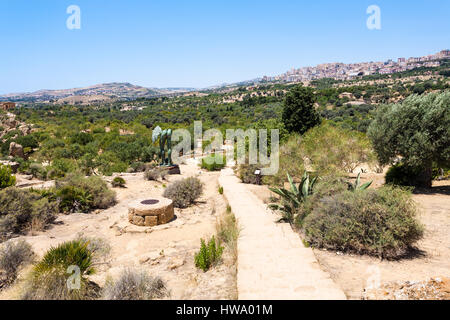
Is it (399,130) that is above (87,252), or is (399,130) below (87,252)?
above

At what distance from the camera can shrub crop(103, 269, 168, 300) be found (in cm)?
427

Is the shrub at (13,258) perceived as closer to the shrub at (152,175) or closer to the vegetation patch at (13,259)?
the vegetation patch at (13,259)

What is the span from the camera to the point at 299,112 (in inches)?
1027

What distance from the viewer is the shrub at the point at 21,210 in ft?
25.6

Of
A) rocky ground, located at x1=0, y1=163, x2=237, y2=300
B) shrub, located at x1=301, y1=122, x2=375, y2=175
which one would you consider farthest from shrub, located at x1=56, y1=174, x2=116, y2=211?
shrub, located at x1=301, y1=122, x2=375, y2=175

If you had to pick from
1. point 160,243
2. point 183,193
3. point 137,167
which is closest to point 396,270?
point 160,243

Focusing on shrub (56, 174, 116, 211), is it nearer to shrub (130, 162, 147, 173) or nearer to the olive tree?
shrub (130, 162, 147, 173)

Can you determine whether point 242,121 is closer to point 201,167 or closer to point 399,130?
point 201,167

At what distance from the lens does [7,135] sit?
103 feet

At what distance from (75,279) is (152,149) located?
18709 millimetres

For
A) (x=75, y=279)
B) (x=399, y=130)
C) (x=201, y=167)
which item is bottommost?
(x=201, y=167)

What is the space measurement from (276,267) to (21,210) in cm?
787

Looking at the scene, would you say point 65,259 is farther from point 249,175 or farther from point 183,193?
point 249,175
